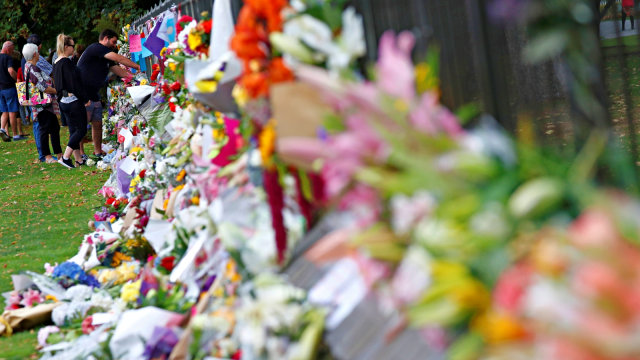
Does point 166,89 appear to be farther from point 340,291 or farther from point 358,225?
point 358,225

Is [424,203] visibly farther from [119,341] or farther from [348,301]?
[119,341]

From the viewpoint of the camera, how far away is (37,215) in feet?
31.2

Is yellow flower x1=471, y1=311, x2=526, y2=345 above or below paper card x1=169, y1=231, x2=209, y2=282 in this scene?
above

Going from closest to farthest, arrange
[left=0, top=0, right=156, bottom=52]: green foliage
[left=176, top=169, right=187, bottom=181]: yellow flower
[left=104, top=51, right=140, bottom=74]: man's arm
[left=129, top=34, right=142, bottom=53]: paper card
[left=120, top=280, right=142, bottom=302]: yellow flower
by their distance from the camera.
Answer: [left=120, top=280, right=142, bottom=302]: yellow flower
[left=176, top=169, right=187, bottom=181]: yellow flower
[left=129, top=34, right=142, bottom=53]: paper card
[left=104, top=51, right=140, bottom=74]: man's arm
[left=0, top=0, right=156, bottom=52]: green foliage

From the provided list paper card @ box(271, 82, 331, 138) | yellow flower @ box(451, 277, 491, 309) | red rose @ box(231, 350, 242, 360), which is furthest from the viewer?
red rose @ box(231, 350, 242, 360)

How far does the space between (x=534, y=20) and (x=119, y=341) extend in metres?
2.50

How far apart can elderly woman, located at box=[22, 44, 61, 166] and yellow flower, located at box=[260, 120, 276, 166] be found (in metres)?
11.5

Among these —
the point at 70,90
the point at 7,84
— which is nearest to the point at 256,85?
the point at 70,90

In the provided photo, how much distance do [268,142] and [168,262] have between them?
6.42ft

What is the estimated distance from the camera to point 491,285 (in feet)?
5.63

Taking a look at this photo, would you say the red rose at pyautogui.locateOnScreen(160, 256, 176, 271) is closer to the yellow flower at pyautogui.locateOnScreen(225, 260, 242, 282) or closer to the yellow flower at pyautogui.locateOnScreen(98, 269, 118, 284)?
the yellow flower at pyautogui.locateOnScreen(98, 269, 118, 284)

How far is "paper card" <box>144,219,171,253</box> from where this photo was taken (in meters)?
5.10

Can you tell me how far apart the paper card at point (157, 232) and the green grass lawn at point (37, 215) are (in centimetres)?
81

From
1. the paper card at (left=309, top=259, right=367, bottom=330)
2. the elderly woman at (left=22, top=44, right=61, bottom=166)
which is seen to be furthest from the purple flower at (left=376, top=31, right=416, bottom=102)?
the elderly woman at (left=22, top=44, right=61, bottom=166)
